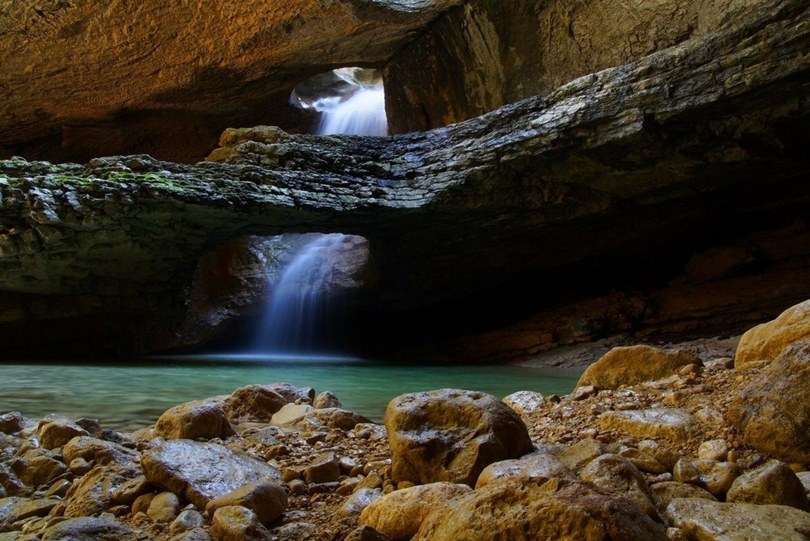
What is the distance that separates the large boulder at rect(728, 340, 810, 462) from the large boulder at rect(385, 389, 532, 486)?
88 centimetres

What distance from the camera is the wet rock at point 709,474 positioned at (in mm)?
1848

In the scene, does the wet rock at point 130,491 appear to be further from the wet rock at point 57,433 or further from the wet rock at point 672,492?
the wet rock at point 672,492

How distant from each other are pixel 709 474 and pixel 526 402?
1.80m

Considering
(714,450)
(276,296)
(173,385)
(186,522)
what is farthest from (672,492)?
(276,296)

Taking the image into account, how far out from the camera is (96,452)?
2.41 meters

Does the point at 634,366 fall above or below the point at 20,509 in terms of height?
above

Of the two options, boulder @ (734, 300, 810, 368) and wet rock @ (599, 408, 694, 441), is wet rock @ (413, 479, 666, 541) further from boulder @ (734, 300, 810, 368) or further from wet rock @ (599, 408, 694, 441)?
boulder @ (734, 300, 810, 368)

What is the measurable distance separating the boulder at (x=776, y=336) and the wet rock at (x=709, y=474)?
1.24m

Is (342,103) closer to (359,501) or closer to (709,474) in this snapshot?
(359,501)

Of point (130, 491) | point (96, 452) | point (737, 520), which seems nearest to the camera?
point (737, 520)

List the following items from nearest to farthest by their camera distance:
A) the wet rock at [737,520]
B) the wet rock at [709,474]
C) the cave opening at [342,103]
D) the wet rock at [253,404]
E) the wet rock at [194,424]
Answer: the wet rock at [737,520] < the wet rock at [709,474] < the wet rock at [194,424] < the wet rock at [253,404] < the cave opening at [342,103]

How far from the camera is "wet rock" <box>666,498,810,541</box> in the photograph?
1433mm

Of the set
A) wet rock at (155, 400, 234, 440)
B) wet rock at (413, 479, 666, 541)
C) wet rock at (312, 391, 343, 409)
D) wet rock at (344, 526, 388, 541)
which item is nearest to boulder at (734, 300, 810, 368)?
wet rock at (413, 479, 666, 541)

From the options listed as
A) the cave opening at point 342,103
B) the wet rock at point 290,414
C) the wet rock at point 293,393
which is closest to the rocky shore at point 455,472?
the wet rock at point 290,414
